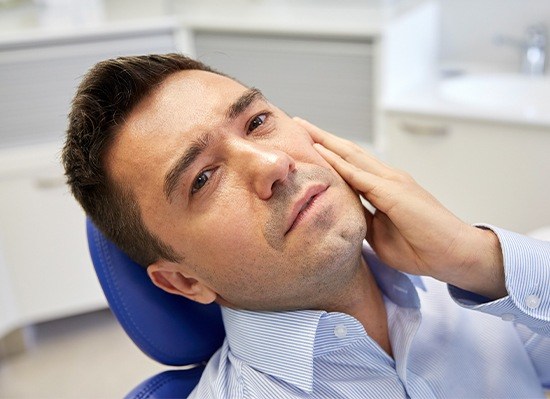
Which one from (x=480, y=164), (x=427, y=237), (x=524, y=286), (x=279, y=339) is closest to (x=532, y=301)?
(x=524, y=286)

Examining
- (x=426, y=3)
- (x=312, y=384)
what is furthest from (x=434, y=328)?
(x=426, y=3)

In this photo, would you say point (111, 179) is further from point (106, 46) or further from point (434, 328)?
point (106, 46)

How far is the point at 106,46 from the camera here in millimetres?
2420

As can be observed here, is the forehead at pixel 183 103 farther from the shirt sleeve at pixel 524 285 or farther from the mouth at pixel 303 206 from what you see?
the shirt sleeve at pixel 524 285

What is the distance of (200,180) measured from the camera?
1083 millimetres

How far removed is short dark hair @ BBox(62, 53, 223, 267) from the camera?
110 cm

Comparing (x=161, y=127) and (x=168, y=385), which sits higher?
(x=161, y=127)

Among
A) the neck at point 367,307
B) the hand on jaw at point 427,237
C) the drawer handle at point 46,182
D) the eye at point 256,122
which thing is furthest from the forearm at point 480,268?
the drawer handle at point 46,182

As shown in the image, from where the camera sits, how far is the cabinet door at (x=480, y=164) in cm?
210

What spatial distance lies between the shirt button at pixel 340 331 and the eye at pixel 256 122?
0.37 m

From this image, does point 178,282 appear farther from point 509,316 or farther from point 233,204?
point 509,316

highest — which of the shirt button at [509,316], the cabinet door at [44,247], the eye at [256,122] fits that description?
the eye at [256,122]

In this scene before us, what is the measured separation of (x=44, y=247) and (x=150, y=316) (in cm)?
156

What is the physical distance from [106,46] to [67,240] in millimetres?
780
